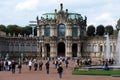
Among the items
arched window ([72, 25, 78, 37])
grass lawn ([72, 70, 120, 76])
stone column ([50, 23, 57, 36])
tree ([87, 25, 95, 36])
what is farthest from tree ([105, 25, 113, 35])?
grass lawn ([72, 70, 120, 76])

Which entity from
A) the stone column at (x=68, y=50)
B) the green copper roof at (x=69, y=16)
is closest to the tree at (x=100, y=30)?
the green copper roof at (x=69, y=16)

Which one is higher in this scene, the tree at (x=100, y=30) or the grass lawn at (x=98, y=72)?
the tree at (x=100, y=30)

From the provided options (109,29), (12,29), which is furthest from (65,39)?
(109,29)

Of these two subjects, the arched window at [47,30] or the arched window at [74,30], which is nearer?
the arched window at [74,30]

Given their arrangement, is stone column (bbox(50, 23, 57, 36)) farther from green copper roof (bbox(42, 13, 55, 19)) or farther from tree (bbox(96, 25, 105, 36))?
tree (bbox(96, 25, 105, 36))

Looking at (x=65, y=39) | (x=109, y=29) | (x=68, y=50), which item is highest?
(x=109, y=29)

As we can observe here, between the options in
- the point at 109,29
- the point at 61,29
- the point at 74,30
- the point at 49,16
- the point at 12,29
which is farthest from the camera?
the point at 109,29

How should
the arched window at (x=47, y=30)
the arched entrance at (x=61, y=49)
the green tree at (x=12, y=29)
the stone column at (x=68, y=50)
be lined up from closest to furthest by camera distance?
the stone column at (x=68, y=50) < the arched window at (x=47, y=30) < the arched entrance at (x=61, y=49) < the green tree at (x=12, y=29)

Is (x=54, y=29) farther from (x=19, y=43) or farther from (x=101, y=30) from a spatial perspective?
(x=101, y=30)

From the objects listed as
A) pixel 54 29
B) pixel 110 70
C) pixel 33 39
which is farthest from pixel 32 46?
pixel 110 70

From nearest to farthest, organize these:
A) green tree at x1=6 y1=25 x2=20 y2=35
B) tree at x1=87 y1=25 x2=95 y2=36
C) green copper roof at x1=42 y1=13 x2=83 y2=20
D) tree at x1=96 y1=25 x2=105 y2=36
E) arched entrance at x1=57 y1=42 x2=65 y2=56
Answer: arched entrance at x1=57 y1=42 x2=65 y2=56 < green copper roof at x1=42 y1=13 x2=83 y2=20 < green tree at x1=6 y1=25 x2=20 y2=35 < tree at x1=96 y1=25 x2=105 y2=36 < tree at x1=87 y1=25 x2=95 y2=36

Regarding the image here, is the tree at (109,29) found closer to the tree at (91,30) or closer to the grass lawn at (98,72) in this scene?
the tree at (91,30)

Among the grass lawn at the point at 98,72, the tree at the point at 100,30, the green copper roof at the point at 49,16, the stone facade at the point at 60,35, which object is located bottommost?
the grass lawn at the point at 98,72

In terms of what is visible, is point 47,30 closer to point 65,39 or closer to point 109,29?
point 65,39
